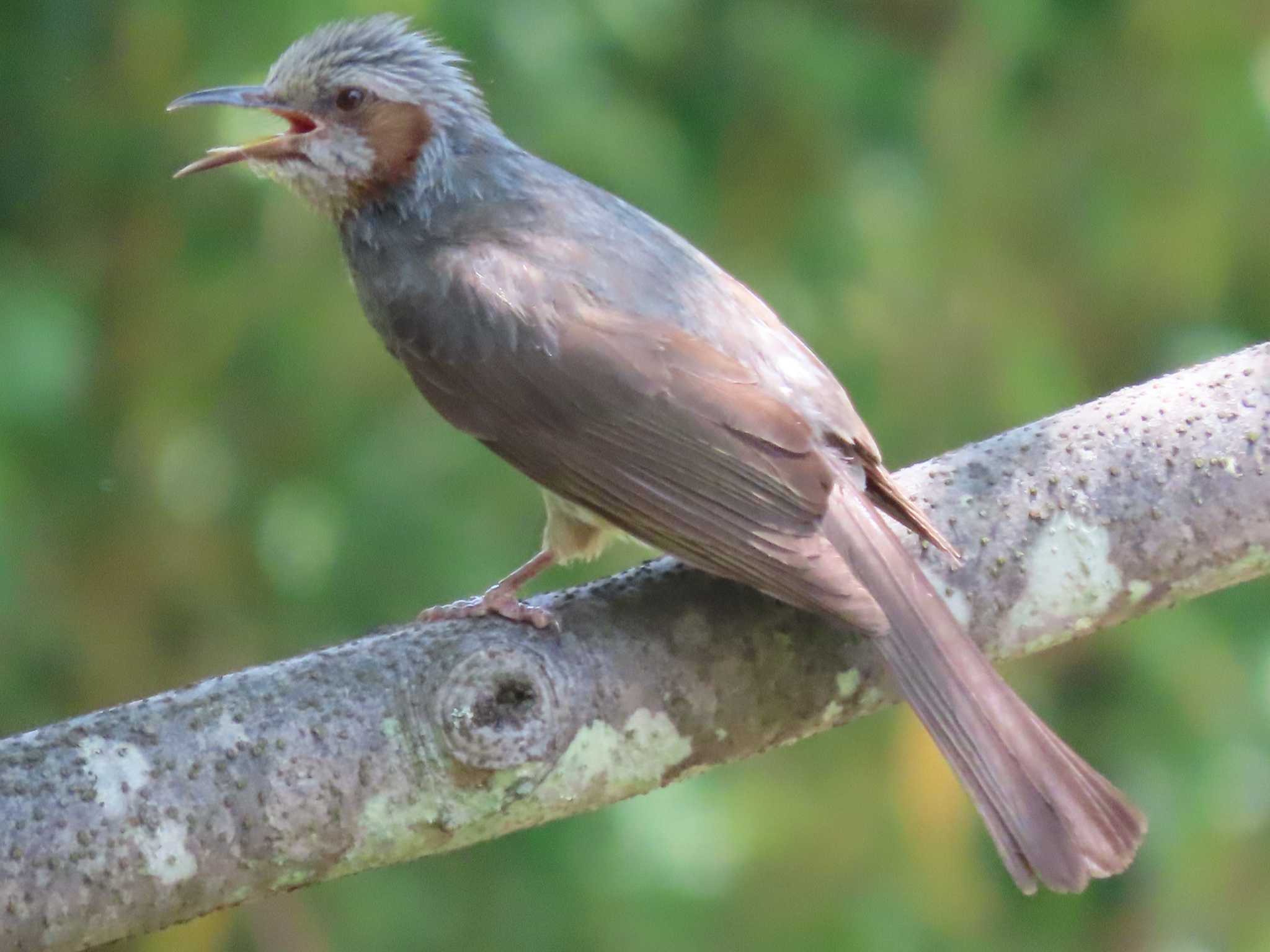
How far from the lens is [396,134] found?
3607 millimetres

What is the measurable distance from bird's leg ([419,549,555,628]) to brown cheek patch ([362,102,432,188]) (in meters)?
0.85

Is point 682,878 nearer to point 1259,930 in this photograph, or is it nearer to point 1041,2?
point 1259,930

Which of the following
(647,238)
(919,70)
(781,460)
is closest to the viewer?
(781,460)

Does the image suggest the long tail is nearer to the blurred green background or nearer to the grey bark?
the grey bark

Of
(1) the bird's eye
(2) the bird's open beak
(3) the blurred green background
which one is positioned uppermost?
(1) the bird's eye

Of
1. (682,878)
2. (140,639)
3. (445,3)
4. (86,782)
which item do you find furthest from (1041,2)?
(86,782)

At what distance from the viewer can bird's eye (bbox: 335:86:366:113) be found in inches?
142

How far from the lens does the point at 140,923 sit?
2260mm

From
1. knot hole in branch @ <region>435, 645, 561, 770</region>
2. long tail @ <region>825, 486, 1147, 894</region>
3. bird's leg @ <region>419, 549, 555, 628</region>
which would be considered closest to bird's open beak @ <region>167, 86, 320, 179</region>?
bird's leg @ <region>419, 549, 555, 628</region>

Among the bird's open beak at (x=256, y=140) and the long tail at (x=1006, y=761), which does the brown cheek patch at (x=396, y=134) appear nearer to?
the bird's open beak at (x=256, y=140)

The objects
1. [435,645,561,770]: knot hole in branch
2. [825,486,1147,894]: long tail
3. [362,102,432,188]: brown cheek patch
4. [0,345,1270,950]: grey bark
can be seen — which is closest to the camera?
[0,345,1270,950]: grey bark

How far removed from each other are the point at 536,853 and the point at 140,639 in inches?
48.7

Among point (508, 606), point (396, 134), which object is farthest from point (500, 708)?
point (396, 134)

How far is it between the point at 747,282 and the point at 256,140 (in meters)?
1.66
